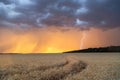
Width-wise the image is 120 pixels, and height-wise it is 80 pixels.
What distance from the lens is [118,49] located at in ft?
434

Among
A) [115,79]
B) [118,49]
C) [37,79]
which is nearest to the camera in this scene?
[37,79]

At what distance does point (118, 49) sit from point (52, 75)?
11664 cm

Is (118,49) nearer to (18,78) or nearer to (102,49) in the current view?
(102,49)

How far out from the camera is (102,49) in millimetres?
135375

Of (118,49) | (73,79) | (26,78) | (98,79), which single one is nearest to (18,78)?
(26,78)

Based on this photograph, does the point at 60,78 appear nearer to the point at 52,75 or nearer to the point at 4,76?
the point at 52,75

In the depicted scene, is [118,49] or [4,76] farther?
[118,49]


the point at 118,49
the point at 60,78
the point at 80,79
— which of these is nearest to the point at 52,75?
the point at 60,78

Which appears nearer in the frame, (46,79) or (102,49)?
(46,79)

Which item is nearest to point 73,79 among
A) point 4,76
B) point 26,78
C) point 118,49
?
point 26,78

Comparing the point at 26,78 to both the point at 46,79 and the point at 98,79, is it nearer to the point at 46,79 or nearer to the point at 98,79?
the point at 46,79

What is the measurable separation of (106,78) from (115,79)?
661mm

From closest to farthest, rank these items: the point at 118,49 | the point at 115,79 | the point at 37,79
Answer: the point at 37,79 < the point at 115,79 < the point at 118,49

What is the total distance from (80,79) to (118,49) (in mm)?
117537
